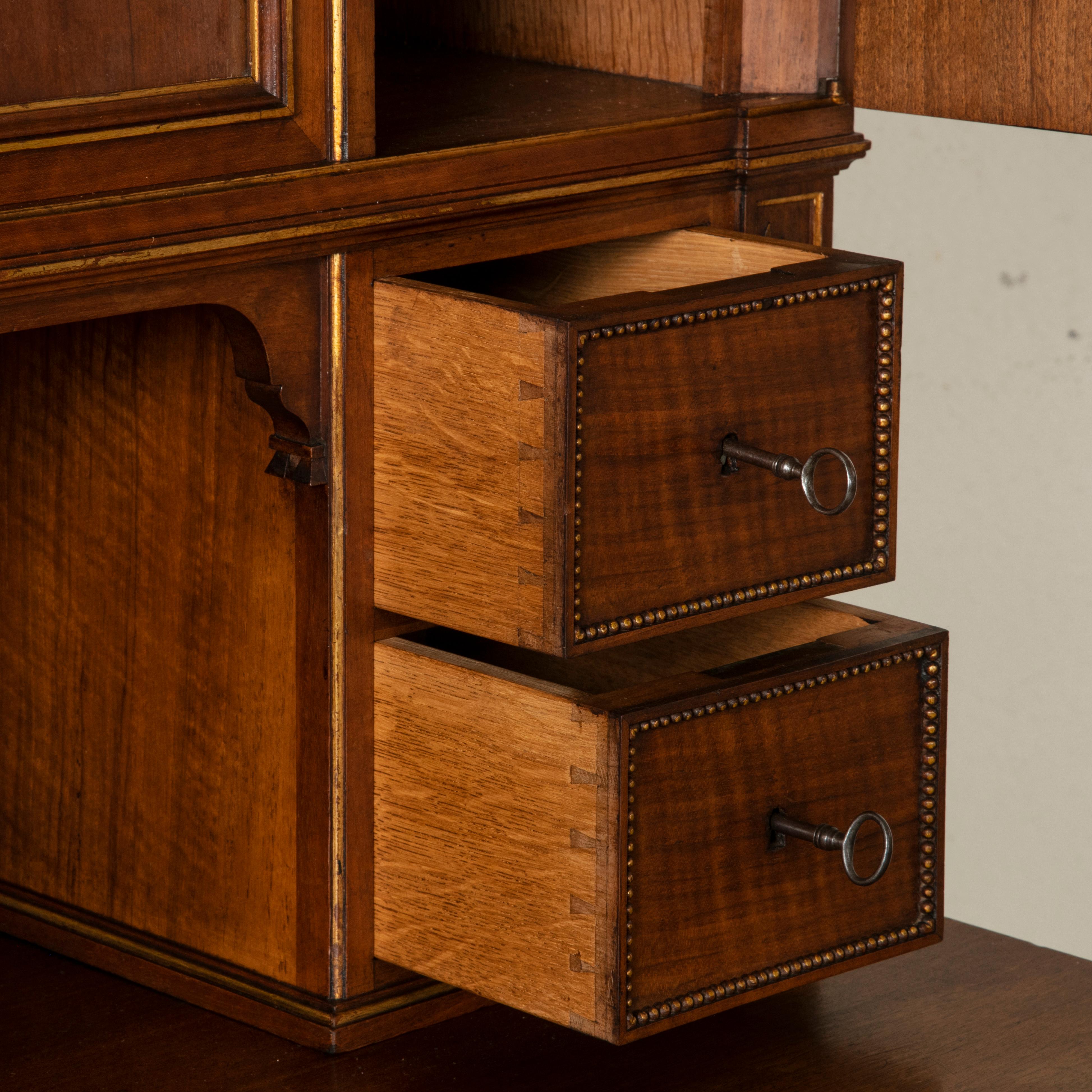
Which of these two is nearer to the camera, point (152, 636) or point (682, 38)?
point (152, 636)

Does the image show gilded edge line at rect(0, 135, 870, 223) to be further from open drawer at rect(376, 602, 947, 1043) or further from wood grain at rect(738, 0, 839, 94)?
open drawer at rect(376, 602, 947, 1043)

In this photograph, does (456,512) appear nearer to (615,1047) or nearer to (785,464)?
(785,464)

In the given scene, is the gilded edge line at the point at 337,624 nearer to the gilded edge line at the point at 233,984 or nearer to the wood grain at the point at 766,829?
the gilded edge line at the point at 233,984

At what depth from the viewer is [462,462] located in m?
1.40

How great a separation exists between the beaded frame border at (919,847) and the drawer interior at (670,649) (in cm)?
7

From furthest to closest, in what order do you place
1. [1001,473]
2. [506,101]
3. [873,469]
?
[1001,473] < [506,101] < [873,469]

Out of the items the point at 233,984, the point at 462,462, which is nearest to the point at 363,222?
the point at 462,462

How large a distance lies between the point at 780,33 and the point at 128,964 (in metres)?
0.78

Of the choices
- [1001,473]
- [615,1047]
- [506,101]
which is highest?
[506,101]

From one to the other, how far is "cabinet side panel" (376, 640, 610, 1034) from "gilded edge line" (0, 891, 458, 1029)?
0.15 ft

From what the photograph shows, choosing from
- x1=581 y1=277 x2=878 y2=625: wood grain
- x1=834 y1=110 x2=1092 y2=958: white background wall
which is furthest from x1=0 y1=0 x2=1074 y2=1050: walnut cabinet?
x1=834 y1=110 x2=1092 y2=958: white background wall

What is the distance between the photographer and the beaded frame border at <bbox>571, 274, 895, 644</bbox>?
1.35 metres

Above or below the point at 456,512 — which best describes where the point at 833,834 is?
below

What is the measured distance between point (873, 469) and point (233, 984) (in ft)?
1.77
